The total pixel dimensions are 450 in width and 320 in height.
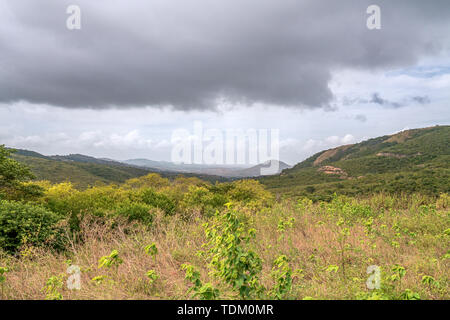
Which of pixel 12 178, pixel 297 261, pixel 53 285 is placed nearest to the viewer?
pixel 53 285

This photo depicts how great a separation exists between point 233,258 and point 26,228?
6.17 m

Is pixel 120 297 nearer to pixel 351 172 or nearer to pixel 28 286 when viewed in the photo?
pixel 28 286

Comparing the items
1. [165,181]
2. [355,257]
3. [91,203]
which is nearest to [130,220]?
[91,203]

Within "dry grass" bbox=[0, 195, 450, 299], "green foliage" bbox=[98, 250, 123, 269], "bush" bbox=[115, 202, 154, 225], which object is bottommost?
"dry grass" bbox=[0, 195, 450, 299]

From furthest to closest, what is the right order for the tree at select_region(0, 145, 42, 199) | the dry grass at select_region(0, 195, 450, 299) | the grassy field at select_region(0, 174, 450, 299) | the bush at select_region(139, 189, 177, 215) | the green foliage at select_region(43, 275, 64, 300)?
the tree at select_region(0, 145, 42, 199) → the bush at select_region(139, 189, 177, 215) → the dry grass at select_region(0, 195, 450, 299) → the green foliage at select_region(43, 275, 64, 300) → the grassy field at select_region(0, 174, 450, 299)

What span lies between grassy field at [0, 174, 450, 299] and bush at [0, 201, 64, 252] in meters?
0.03

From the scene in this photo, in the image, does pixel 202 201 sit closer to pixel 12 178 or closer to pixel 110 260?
pixel 110 260

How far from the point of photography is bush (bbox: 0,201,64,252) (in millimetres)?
6168

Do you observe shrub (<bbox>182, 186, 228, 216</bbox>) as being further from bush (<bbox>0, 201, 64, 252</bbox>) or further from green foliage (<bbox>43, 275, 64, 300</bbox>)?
green foliage (<bbox>43, 275, 64, 300</bbox>)

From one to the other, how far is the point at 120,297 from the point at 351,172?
68970 mm

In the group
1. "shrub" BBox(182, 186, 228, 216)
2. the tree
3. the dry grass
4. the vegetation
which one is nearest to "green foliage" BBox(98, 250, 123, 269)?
the vegetation

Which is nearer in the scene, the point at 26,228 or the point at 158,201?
the point at 26,228

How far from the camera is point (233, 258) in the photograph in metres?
2.88

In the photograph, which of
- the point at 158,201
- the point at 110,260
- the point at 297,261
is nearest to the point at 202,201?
the point at 158,201
